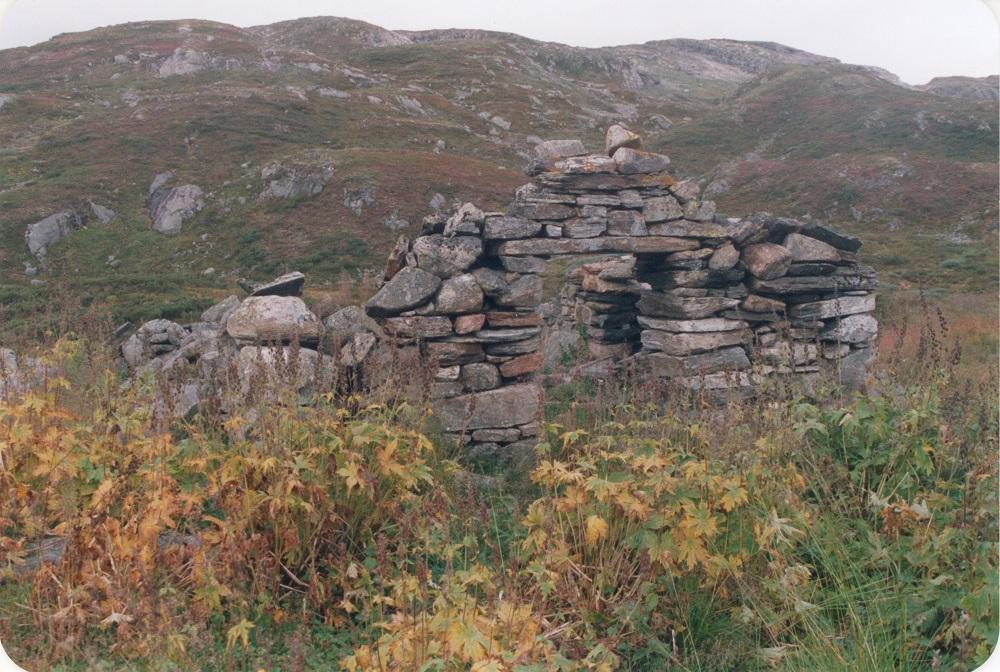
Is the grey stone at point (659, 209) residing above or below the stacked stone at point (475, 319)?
above

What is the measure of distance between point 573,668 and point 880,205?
106 feet

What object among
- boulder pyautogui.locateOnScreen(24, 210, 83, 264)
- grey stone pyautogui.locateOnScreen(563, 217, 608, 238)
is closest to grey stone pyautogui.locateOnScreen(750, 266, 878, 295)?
grey stone pyautogui.locateOnScreen(563, 217, 608, 238)

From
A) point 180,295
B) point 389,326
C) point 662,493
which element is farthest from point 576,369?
point 180,295

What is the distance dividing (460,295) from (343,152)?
26.0 meters

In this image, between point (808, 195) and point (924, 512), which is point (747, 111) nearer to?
point (808, 195)

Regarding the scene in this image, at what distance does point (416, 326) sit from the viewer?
7.41 metres

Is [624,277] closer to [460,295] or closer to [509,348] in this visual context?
[509,348]

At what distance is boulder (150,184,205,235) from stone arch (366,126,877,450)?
21284 millimetres

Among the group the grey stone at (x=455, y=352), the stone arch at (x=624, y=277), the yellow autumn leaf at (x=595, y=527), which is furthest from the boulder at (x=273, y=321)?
the yellow autumn leaf at (x=595, y=527)

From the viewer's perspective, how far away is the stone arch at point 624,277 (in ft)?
24.8

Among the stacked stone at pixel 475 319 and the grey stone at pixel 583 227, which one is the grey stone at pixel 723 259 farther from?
the stacked stone at pixel 475 319

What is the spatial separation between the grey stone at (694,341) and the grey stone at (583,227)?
65.7 inches

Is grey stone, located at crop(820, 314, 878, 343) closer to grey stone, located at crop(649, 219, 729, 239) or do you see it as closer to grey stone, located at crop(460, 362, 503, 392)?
grey stone, located at crop(649, 219, 729, 239)

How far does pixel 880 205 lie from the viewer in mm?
30641
